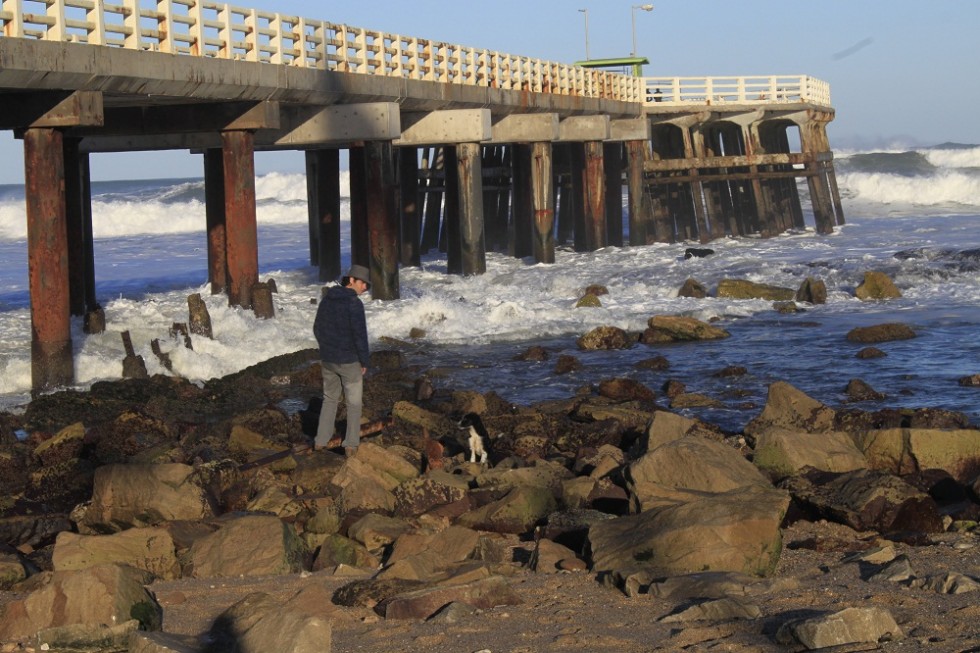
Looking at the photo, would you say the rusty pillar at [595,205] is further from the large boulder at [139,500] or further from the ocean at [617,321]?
the large boulder at [139,500]

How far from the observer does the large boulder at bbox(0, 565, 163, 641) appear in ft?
21.2

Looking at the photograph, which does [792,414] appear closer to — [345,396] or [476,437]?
[476,437]

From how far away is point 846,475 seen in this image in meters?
9.01

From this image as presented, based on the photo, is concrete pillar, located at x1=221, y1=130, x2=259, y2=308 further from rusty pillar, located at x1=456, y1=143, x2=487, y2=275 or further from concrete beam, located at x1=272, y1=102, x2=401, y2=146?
rusty pillar, located at x1=456, y1=143, x2=487, y2=275

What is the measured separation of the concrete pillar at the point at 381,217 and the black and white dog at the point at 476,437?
31.2ft

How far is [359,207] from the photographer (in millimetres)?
24312

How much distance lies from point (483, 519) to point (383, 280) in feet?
45.0

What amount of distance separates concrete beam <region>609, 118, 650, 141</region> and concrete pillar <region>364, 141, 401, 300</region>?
509 inches

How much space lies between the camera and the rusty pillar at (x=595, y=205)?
3216cm

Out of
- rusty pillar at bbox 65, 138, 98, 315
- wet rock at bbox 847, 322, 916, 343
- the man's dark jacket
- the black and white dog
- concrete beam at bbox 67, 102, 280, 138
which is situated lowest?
the black and white dog

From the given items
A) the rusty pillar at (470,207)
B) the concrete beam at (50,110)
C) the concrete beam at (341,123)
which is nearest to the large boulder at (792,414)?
the concrete beam at (50,110)

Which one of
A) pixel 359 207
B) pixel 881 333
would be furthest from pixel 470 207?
pixel 881 333

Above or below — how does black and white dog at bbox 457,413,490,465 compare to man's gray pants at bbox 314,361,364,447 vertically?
below

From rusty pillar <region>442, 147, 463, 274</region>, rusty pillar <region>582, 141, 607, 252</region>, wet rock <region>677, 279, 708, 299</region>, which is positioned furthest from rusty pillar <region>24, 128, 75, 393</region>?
rusty pillar <region>582, 141, 607, 252</region>
